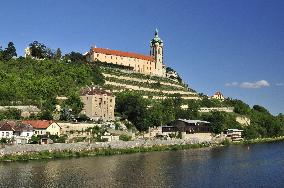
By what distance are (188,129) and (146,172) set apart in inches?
1357

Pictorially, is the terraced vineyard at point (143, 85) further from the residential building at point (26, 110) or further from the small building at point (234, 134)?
the residential building at point (26, 110)

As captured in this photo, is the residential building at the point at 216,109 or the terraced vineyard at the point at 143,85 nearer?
the terraced vineyard at the point at 143,85

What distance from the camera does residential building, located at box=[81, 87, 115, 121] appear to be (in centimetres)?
7019

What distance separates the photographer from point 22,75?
2948 inches

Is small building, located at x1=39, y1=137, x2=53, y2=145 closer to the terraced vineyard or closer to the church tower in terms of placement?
the terraced vineyard

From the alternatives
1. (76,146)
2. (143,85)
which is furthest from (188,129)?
(76,146)

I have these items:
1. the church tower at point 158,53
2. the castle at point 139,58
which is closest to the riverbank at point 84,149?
the castle at point 139,58

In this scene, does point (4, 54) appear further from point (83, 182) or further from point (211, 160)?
point (83, 182)

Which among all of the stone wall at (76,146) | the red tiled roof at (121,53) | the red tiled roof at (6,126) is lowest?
the stone wall at (76,146)

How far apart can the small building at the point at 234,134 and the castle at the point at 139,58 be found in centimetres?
2798

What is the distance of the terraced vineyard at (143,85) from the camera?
8950 centimetres

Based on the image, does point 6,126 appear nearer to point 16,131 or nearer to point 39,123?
point 16,131

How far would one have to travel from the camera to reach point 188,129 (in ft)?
244

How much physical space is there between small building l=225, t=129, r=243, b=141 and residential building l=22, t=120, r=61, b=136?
3601cm
